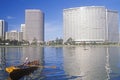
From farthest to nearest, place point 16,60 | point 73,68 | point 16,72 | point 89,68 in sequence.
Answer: point 16,60
point 73,68
point 89,68
point 16,72

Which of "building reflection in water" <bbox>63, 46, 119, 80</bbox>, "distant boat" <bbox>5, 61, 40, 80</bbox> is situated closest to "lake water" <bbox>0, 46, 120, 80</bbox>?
"building reflection in water" <bbox>63, 46, 119, 80</bbox>

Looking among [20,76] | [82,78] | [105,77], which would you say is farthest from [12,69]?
[105,77]

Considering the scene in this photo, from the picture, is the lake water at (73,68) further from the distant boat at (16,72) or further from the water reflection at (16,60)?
the distant boat at (16,72)

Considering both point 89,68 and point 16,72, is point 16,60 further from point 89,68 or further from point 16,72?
point 16,72

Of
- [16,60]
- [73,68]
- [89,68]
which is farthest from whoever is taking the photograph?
[16,60]

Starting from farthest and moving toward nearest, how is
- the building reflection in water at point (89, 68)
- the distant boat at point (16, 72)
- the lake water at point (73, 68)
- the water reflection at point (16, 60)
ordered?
the building reflection in water at point (89, 68) < the water reflection at point (16, 60) < the lake water at point (73, 68) < the distant boat at point (16, 72)

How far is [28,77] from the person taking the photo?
1321 inches

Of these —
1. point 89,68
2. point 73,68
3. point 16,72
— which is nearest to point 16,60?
point 73,68

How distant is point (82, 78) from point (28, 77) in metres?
8.06

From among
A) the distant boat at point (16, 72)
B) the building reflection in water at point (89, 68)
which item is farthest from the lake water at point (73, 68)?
the distant boat at point (16, 72)

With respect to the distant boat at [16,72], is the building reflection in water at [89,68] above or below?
below

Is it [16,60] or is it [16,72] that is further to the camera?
[16,60]

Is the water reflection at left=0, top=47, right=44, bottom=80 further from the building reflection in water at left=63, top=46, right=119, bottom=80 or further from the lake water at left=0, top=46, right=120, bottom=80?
the building reflection in water at left=63, top=46, right=119, bottom=80

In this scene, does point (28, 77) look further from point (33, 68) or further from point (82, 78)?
point (82, 78)
